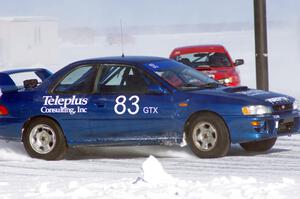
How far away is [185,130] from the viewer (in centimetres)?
1150

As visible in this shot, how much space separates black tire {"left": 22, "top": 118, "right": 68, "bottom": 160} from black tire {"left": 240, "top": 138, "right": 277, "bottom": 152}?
2398mm

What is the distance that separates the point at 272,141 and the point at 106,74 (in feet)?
7.74

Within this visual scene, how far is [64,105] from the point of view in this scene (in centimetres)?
1208

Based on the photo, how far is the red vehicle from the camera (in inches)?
717

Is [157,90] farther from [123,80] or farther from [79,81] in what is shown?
[79,81]

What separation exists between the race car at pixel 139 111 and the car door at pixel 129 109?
0.01m

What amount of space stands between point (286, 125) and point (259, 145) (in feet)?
2.41

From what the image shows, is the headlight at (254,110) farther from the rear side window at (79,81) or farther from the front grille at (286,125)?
the rear side window at (79,81)

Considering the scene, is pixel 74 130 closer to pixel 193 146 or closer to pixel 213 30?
pixel 193 146

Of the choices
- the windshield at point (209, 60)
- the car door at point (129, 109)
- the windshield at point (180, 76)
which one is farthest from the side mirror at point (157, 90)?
the windshield at point (209, 60)

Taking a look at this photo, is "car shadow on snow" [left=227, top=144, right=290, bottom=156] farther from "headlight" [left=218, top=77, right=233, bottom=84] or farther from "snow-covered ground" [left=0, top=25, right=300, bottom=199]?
"headlight" [left=218, top=77, right=233, bottom=84]

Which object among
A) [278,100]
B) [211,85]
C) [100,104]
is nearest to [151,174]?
[100,104]

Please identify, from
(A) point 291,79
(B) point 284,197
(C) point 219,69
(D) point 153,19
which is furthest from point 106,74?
(D) point 153,19

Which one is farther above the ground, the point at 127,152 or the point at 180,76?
the point at 180,76
